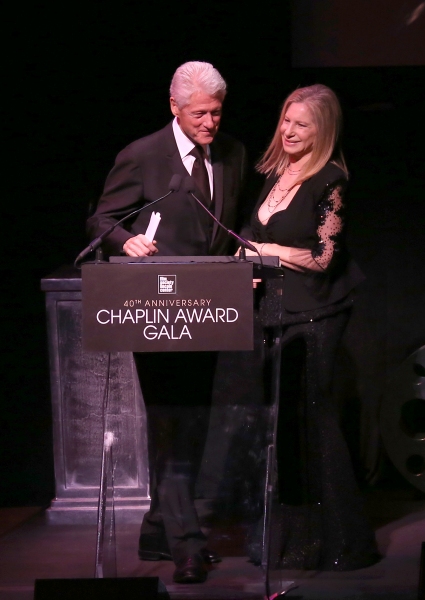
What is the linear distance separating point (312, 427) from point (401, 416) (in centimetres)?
94

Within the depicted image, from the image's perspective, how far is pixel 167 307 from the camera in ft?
9.07

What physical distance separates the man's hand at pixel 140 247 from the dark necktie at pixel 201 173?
36cm

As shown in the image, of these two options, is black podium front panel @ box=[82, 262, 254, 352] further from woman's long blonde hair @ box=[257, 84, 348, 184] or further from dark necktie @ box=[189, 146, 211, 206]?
woman's long blonde hair @ box=[257, 84, 348, 184]

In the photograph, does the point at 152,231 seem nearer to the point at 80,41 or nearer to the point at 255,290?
the point at 255,290

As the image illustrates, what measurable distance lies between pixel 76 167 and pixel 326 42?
1.13 m

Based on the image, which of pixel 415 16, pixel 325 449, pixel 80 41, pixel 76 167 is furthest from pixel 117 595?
pixel 415 16

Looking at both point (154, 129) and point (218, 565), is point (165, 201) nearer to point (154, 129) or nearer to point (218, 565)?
point (154, 129)

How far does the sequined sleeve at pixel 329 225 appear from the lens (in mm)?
3191

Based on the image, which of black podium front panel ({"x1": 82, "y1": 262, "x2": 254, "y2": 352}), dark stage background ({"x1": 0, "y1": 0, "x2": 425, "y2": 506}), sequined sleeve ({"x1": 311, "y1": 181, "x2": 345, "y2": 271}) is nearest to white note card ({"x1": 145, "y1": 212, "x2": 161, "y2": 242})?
black podium front panel ({"x1": 82, "y1": 262, "x2": 254, "y2": 352})

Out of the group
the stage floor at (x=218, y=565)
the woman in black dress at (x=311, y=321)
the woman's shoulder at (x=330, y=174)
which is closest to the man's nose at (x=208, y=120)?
the woman in black dress at (x=311, y=321)

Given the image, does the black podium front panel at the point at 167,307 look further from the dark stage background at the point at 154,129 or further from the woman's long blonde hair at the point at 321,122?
the dark stage background at the point at 154,129

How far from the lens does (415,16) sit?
3.86 meters

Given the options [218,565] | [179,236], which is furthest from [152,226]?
[218,565]

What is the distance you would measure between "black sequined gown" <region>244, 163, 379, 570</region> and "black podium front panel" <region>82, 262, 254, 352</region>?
1.73 feet
